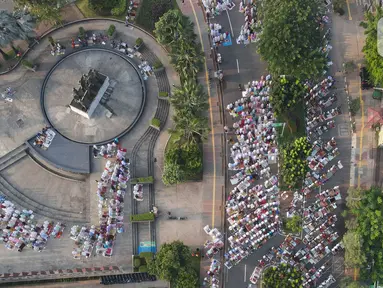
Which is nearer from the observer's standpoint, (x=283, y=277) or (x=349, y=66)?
(x=283, y=277)

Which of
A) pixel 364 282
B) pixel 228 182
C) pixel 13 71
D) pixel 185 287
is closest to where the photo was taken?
pixel 185 287

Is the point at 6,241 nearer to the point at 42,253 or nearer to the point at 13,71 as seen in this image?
the point at 42,253

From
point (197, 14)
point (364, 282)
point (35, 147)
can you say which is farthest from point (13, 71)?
point (364, 282)

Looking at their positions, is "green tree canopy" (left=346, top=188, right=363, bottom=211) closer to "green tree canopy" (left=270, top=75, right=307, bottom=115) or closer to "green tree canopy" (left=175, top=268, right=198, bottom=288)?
"green tree canopy" (left=270, top=75, right=307, bottom=115)

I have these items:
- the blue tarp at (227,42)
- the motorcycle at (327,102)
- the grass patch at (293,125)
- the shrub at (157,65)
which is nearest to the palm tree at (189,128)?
the shrub at (157,65)

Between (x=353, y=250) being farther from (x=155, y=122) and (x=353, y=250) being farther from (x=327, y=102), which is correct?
(x=155, y=122)

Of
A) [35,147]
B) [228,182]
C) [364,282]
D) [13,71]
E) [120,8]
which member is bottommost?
[364,282]

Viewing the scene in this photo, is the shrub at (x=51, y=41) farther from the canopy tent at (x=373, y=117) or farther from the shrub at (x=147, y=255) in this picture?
the canopy tent at (x=373, y=117)

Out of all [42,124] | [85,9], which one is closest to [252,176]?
[42,124]
